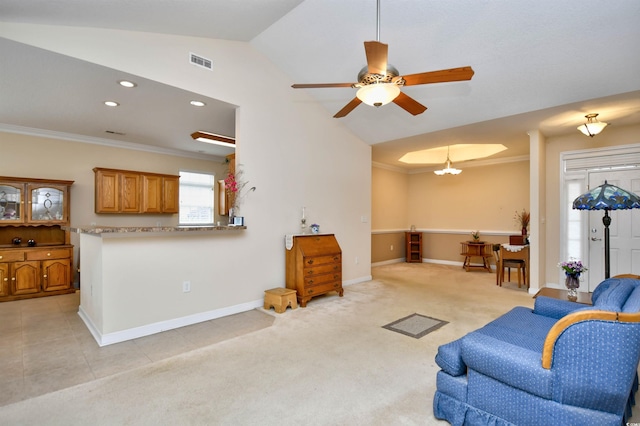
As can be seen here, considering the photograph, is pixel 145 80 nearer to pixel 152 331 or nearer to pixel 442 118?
pixel 152 331

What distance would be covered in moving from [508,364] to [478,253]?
6.28 metres

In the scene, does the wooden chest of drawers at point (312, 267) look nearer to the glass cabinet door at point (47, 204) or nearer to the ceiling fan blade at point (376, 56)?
the ceiling fan blade at point (376, 56)

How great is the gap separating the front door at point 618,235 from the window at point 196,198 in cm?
740

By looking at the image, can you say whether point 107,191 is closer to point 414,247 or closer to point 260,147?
point 260,147

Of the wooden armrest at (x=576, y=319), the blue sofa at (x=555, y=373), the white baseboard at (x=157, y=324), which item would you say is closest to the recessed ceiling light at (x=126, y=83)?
the white baseboard at (x=157, y=324)

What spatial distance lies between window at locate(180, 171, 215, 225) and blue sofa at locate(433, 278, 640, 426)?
246 inches

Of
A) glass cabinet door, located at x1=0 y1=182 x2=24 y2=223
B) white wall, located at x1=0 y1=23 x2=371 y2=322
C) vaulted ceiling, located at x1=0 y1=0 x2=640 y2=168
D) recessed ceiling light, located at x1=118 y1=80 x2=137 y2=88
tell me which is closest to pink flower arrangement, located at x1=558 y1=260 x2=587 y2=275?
vaulted ceiling, located at x1=0 y1=0 x2=640 y2=168

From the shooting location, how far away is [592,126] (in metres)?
4.28

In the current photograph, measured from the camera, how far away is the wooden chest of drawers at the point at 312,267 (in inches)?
177

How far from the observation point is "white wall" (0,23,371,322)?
10.4 feet

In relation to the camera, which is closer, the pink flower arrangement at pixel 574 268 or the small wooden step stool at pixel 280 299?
the pink flower arrangement at pixel 574 268

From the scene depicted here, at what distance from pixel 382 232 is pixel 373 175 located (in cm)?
155

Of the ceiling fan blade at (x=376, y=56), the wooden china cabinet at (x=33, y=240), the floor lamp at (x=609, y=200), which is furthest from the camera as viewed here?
the wooden china cabinet at (x=33, y=240)

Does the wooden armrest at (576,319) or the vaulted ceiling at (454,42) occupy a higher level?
the vaulted ceiling at (454,42)
